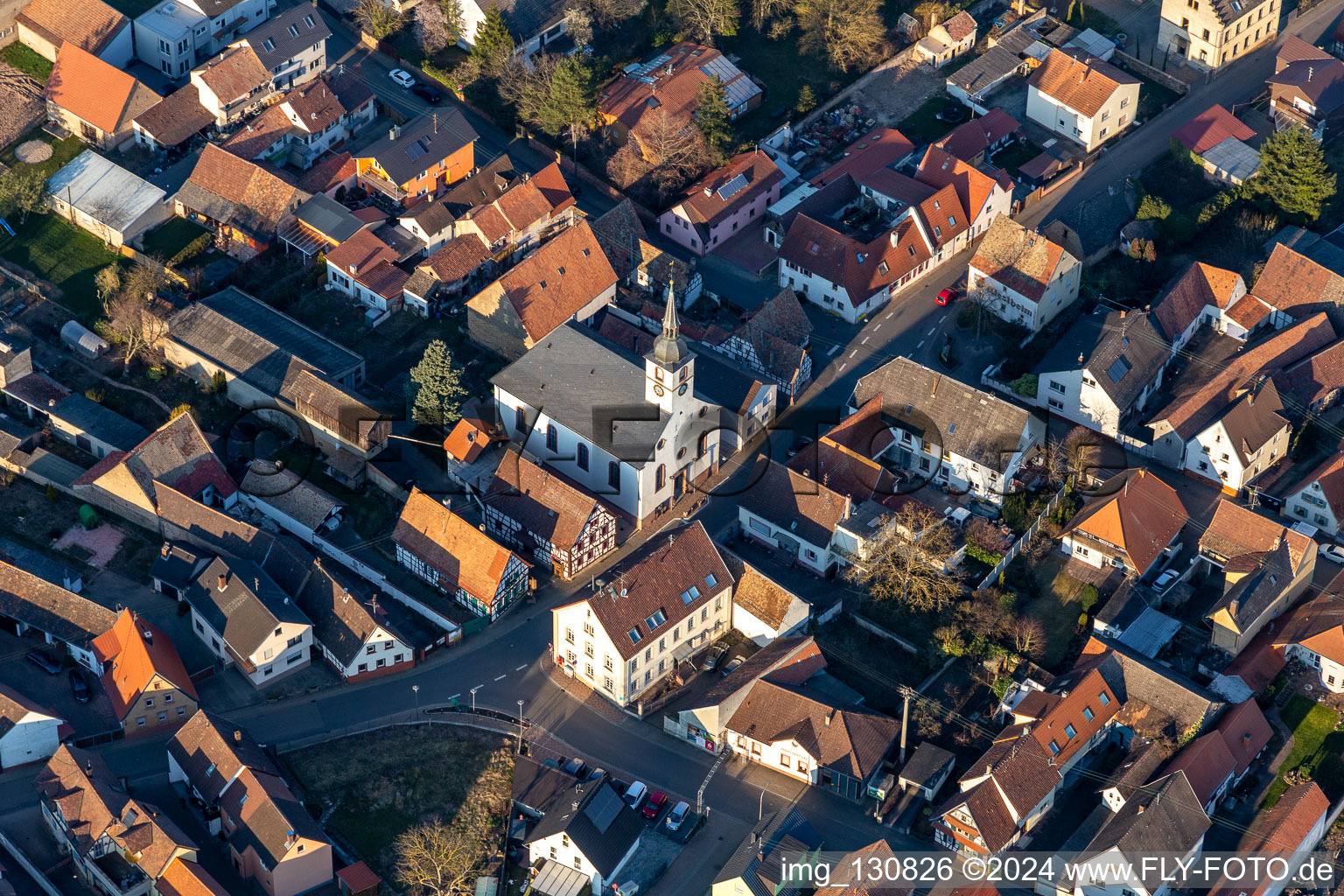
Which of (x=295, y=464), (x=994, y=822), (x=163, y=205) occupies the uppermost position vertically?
(x=163, y=205)

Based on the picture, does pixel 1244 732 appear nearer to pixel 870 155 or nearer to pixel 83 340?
pixel 870 155

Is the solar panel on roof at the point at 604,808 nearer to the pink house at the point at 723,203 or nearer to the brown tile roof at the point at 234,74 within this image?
the pink house at the point at 723,203

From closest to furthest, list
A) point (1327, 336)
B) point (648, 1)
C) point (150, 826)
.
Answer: point (150, 826) → point (1327, 336) → point (648, 1)

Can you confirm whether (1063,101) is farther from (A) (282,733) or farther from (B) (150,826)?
(B) (150,826)

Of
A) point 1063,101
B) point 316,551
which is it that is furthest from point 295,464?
point 1063,101

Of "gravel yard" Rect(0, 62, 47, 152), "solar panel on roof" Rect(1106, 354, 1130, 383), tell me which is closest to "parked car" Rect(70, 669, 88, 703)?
"gravel yard" Rect(0, 62, 47, 152)

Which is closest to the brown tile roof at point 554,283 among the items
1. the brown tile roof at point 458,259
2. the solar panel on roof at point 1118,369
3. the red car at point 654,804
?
A: the brown tile roof at point 458,259
